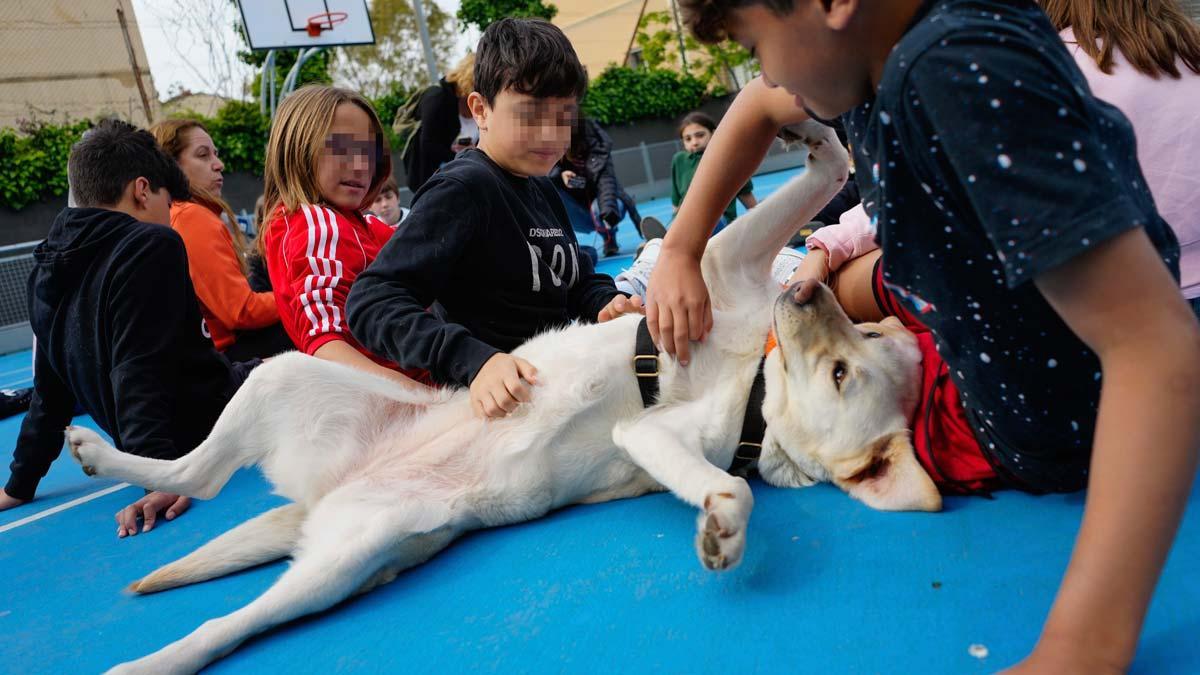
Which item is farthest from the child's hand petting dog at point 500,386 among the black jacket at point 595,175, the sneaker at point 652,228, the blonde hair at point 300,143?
the black jacket at point 595,175

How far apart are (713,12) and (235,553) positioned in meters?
1.69

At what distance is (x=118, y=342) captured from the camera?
2.74 meters

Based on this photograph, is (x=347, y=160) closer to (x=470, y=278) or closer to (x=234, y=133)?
(x=470, y=278)

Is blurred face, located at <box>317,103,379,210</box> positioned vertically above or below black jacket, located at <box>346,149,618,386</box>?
above

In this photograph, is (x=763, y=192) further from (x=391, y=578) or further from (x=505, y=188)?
(x=391, y=578)

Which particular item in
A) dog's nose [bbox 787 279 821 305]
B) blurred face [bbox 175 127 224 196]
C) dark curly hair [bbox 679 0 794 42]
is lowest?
dog's nose [bbox 787 279 821 305]

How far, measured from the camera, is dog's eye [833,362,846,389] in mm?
1896

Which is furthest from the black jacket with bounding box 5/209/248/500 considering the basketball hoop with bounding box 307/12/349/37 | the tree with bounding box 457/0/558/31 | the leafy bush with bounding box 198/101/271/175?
the tree with bounding box 457/0/558/31

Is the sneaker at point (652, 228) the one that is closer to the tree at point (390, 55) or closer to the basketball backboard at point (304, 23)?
the basketball backboard at point (304, 23)

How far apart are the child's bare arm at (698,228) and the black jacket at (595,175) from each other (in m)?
5.90

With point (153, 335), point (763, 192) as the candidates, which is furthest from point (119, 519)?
point (763, 192)

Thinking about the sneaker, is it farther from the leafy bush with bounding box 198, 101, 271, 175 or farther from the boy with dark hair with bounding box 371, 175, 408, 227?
the leafy bush with bounding box 198, 101, 271, 175

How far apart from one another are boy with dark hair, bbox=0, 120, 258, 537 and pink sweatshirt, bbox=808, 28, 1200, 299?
283cm

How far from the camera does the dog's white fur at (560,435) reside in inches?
73.1
